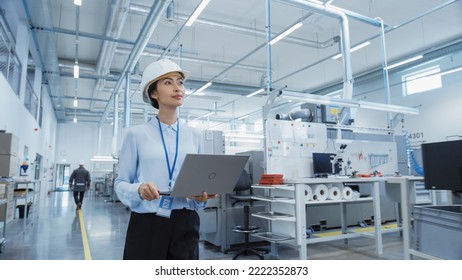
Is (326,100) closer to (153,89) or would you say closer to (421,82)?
(153,89)

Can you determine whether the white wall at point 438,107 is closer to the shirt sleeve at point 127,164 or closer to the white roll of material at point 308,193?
the white roll of material at point 308,193

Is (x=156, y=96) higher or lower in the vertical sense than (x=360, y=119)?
lower

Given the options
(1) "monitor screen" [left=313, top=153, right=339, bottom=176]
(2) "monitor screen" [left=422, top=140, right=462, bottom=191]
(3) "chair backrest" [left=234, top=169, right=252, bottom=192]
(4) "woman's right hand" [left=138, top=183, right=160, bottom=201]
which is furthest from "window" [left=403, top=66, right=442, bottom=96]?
(4) "woman's right hand" [left=138, top=183, right=160, bottom=201]

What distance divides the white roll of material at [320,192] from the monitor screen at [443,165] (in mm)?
2002

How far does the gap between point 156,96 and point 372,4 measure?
6.85m

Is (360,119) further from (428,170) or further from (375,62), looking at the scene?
(428,170)

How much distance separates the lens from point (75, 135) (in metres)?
17.3

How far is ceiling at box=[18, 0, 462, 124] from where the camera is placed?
20.6 feet

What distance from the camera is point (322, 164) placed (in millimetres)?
4773

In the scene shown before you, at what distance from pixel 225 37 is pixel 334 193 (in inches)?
216

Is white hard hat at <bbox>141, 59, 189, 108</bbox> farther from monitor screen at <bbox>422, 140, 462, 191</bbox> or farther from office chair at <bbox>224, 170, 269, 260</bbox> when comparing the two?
office chair at <bbox>224, 170, 269, 260</bbox>

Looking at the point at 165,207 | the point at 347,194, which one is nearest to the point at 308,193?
the point at 347,194

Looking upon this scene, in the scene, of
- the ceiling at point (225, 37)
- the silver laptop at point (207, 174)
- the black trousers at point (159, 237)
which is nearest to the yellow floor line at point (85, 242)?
the black trousers at point (159, 237)
